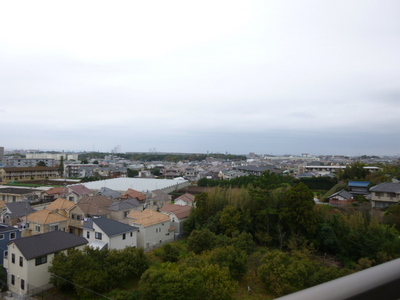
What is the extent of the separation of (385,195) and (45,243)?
39.7 feet

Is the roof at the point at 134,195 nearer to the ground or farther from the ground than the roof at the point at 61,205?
nearer to the ground

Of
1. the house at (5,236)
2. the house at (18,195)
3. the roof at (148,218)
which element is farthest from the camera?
the house at (18,195)

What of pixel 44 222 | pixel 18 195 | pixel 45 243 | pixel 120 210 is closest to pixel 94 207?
pixel 120 210

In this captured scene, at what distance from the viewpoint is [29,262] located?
17.6 ft

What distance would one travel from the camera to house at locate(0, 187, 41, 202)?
12.2 metres

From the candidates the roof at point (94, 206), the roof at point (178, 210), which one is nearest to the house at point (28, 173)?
the roof at point (94, 206)

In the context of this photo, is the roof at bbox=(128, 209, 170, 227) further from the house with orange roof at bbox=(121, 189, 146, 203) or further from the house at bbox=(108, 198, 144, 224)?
the house with orange roof at bbox=(121, 189, 146, 203)

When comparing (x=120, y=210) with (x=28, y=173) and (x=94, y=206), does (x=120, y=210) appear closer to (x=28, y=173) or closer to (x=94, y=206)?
(x=94, y=206)

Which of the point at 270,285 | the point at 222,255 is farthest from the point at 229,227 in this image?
the point at 270,285

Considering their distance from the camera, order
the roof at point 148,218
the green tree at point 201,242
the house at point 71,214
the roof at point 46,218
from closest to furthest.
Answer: the green tree at point 201,242 < the roof at point 148,218 < the roof at point 46,218 < the house at point 71,214

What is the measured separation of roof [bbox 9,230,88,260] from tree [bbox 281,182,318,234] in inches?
218

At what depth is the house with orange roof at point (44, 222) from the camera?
803 centimetres

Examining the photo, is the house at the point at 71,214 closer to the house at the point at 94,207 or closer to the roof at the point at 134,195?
the house at the point at 94,207

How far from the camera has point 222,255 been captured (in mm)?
5938
